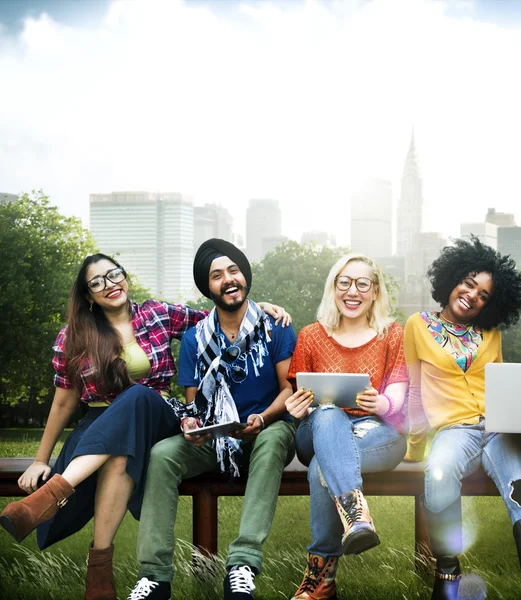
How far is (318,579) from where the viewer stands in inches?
97.1

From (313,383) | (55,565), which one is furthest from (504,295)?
(55,565)

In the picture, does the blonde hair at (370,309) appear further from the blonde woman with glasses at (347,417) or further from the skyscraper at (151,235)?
the skyscraper at (151,235)

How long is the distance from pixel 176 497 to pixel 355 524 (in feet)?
2.34

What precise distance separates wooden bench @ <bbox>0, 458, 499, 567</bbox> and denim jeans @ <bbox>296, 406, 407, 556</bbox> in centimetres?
16

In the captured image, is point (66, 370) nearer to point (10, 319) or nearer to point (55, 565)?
point (55, 565)

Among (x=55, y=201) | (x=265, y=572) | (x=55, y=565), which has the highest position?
(x=55, y=201)

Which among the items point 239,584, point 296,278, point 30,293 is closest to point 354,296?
point 239,584

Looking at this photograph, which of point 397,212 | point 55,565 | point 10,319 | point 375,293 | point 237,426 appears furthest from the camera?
point 397,212

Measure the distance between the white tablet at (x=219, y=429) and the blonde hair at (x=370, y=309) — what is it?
597mm

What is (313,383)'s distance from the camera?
251 centimetres

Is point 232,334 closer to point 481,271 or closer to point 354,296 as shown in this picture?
point 354,296

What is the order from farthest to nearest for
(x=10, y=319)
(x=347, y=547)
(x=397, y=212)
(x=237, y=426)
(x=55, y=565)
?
(x=397, y=212) < (x=10, y=319) < (x=55, y=565) < (x=237, y=426) < (x=347, y=547)

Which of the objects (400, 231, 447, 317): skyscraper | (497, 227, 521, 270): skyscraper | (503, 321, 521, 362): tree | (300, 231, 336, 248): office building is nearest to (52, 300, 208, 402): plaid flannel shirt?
(503, 321, 521, 362): tree

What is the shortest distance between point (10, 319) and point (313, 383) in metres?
10.2
